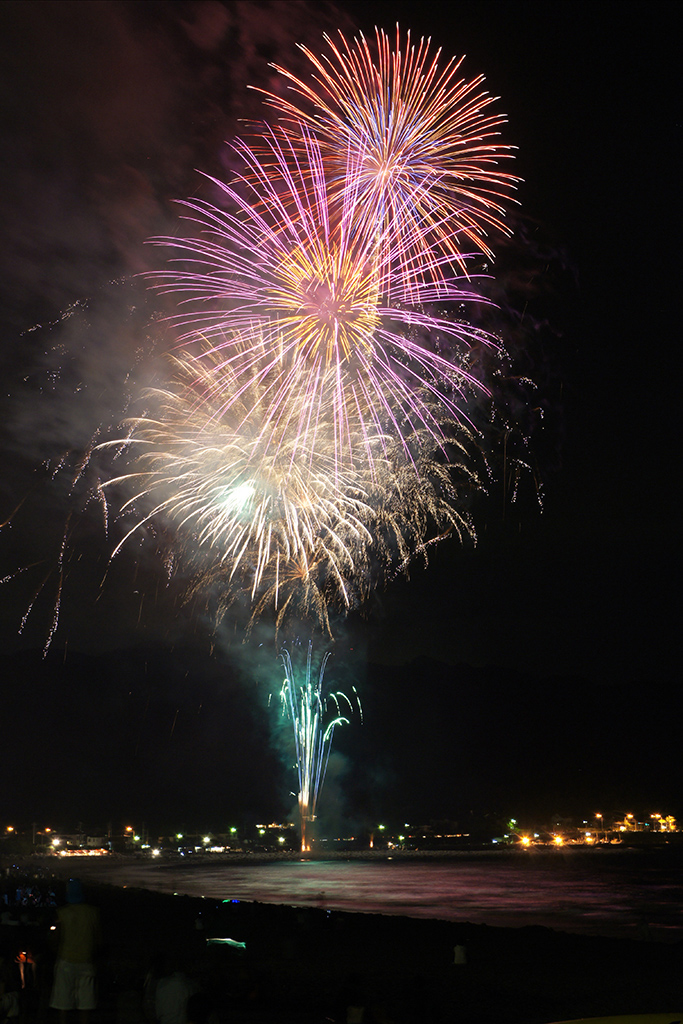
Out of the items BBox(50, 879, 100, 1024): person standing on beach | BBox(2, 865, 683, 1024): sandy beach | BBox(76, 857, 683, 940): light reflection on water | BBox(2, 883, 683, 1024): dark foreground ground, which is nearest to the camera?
BBox(50, 879, 100, 1024): person standing on beach

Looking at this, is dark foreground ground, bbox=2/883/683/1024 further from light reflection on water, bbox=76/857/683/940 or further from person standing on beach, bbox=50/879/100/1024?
light reflection on water, bbox=76/857/683/940

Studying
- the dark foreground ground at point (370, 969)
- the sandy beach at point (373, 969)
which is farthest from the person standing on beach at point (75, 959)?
the dark foreground ground at point (370, 969)

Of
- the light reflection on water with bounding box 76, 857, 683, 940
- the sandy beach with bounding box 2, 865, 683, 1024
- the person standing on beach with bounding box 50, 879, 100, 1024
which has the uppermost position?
the person standing on beach with bounding box 50, 879, 100, 1024

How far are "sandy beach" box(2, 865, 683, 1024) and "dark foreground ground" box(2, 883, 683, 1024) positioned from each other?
0.03m

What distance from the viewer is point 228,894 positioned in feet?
145

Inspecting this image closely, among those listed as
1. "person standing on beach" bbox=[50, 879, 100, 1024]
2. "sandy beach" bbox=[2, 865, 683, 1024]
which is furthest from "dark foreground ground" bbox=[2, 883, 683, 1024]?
"person standing on beach" bbox=[50, 879, 100, 1024]

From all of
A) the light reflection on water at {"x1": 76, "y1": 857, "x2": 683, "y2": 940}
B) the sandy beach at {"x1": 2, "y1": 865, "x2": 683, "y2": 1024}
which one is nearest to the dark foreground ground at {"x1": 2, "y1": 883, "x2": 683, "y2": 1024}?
the sandy beach at {"x1": 2, "y1": 865, "x2": 683, "y2": 1024}

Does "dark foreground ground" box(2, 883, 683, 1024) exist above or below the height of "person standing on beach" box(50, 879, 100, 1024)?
below

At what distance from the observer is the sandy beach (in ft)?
44.8

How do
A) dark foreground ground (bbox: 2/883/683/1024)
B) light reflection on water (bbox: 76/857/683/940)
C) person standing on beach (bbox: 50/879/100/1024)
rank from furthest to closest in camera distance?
light reflection on water (bbox: 76/857/683/940) < dark foreground ground (bbox: 2/883/683/1024) < person standing on beach (bbox: 50/879/100/1024)

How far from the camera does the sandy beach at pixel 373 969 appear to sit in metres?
13.6

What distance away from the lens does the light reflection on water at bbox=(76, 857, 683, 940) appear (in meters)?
32.6

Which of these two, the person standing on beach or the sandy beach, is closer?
the person standing on beach

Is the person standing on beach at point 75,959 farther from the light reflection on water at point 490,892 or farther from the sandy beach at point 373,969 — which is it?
the light reflection on water at point 490,892
